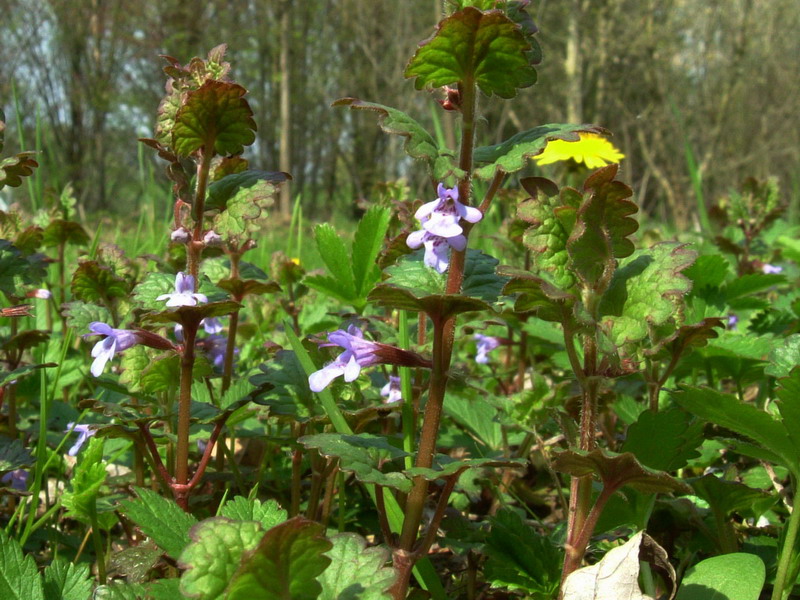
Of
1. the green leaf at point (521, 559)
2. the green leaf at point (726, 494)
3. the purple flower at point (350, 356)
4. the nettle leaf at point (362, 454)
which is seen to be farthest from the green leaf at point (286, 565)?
the green leaf at point (726, 494)

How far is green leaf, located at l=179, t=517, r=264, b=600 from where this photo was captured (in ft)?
2.54

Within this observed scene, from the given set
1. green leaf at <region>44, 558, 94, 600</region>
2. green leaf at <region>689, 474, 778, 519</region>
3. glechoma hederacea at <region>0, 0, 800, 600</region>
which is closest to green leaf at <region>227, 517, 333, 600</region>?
glechoma hederacea at <region>0, 0, 800, 600</region>

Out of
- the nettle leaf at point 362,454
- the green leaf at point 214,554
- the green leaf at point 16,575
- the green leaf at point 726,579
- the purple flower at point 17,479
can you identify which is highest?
the nettle leaf at point 362,454

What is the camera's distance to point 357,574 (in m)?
0.86

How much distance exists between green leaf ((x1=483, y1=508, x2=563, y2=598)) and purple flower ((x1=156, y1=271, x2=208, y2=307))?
59 cm

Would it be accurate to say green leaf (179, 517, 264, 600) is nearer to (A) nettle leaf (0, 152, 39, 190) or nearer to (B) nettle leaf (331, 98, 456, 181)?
(B) nettle leaf (331, 98, 456, 181)

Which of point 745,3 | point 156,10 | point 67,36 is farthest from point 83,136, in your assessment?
point 745,3

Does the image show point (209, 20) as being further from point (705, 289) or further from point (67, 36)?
point (705, 289)

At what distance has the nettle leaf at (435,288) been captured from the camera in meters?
0.93

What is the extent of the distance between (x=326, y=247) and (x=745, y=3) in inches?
458

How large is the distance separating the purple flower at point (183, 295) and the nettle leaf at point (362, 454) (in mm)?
278

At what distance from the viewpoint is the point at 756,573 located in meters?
1.06

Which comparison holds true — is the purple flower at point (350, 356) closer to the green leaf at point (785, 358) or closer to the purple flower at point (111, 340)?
the purple flower at point (111, 340)

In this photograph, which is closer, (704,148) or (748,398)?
(748,398)
